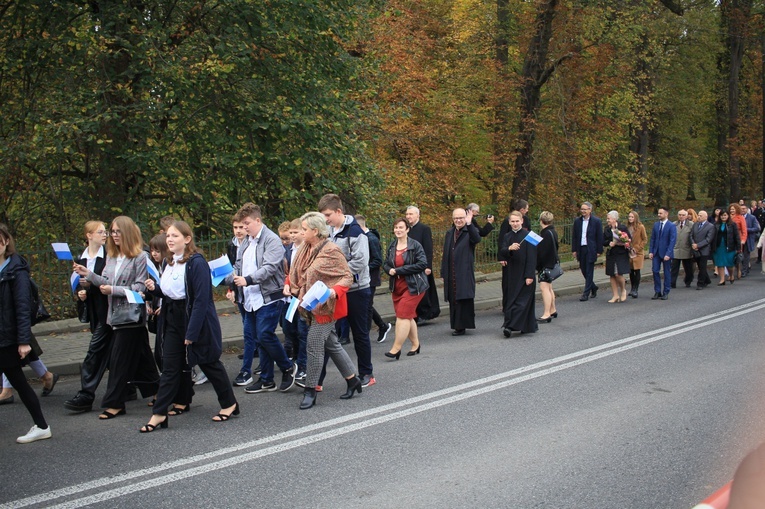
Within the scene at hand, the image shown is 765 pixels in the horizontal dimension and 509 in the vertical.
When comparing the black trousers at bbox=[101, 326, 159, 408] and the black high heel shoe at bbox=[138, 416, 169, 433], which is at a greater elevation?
the black trousers at bbox=[101, 326, 159, 408]

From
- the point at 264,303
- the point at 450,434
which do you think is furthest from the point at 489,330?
the point at 450,434

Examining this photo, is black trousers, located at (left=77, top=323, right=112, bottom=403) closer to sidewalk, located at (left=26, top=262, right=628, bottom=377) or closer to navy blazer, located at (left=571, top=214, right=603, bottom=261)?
sidewalk, located at (left=26, top=262, right=628, bottom=377)

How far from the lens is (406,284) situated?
404 inches

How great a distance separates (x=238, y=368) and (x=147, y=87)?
17.3 feet

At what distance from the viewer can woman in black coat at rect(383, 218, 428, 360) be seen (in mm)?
10180

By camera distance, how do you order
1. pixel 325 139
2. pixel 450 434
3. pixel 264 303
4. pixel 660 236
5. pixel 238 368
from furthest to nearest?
pixel 660 236
pixel 325 139
pixel 238 368
pixel 264 303
pixel 450 434

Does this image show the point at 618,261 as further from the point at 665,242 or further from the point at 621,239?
the point at 665,242

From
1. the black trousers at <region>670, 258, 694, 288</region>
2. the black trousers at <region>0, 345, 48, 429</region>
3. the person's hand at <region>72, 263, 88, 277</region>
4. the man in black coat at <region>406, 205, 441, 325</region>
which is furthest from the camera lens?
the black trousers at <region>670, 258, 694, 288</region>

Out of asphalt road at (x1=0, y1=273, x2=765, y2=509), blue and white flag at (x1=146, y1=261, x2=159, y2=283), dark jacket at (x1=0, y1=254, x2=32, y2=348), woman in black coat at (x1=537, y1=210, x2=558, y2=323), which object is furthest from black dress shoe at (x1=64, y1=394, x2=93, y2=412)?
woman in black coat at (x1=537, y1=210, x2=558, y2=323)

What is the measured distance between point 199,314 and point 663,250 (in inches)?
463

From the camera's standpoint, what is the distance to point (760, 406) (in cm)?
746

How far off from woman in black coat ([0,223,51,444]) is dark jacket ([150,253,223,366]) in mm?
1326

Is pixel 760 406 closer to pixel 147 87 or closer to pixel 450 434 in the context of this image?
pixel 450 434

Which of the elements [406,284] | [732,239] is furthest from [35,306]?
[732,239]
